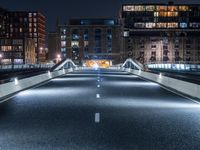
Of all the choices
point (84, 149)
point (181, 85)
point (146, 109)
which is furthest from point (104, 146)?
point (181, 85)

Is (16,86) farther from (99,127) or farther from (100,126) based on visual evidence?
(99,127)

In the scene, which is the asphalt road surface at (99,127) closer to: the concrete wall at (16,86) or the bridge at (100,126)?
the bridge at (100,126)

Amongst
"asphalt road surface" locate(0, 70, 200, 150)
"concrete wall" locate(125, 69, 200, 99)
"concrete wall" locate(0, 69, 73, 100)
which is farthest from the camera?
"concrete wall" locate(0, 69, 73, 100)

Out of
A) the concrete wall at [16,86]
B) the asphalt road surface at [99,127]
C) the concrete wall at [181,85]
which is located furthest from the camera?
the concrete wall at [16,86]

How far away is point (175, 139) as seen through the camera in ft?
33.6

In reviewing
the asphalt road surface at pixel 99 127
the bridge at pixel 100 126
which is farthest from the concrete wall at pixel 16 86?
the asphalt road surface at pixel 99 127

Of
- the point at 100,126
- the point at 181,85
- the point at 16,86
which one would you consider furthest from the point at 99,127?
the point at 16,86

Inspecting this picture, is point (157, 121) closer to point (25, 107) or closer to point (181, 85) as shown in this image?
point (25, 107)

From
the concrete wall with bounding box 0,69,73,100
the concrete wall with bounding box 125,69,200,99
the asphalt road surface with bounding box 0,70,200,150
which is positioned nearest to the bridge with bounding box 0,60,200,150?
the asphalt road surface with bounding box 0,70,200,150

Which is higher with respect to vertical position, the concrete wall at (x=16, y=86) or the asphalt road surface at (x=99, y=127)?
the concrete wall at (x=16, y=86)

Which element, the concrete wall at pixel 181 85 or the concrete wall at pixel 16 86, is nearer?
the concrete wall at pixel 181 85

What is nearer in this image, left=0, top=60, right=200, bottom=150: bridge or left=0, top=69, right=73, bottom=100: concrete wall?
left=0, top=60, right=200, bottom=150: bridge

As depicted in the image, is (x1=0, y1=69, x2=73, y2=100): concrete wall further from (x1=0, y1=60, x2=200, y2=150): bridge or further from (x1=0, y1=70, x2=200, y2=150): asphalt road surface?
(x1=0, y1=70, x2=200, y2=150): asphalt road surface

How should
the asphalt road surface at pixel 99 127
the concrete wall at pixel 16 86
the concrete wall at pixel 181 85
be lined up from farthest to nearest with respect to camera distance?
the concrete wall at pixel 16 86
the concrete wall at pixel 181 85
the asphalt road surface at pixel 99 127
